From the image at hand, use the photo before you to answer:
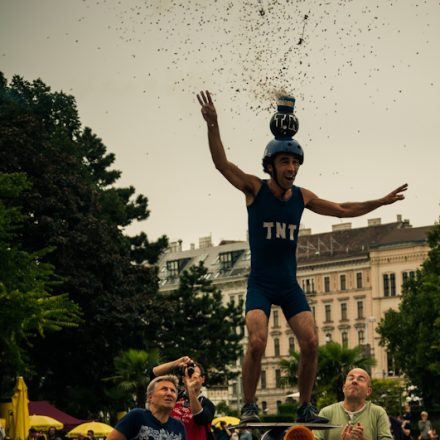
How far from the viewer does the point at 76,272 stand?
54.1 metres

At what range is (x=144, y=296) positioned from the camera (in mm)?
59812

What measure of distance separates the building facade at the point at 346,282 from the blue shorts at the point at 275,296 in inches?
4932

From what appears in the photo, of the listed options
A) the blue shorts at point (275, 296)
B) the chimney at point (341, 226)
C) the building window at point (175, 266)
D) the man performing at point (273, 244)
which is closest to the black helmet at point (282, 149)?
the man performing at point (273, 244)

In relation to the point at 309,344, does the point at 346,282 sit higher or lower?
higher

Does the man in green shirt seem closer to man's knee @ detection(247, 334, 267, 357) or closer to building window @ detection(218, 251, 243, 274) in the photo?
man's knee @ detection(247, 334, 267, 357)

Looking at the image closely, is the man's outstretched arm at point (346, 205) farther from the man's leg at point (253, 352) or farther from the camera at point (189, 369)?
the camera at point (189, 369)

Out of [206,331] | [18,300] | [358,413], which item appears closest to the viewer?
[358,413]

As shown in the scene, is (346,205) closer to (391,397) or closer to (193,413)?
(193,413)

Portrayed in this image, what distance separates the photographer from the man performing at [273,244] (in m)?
11.8

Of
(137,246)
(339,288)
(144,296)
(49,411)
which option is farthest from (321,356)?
(339,288)

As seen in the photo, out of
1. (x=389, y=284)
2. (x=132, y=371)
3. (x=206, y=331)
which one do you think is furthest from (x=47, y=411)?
(x=389, y=284)

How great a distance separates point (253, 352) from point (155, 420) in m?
1.14

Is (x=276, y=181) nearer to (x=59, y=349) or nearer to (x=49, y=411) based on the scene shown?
(x=49, y=411)

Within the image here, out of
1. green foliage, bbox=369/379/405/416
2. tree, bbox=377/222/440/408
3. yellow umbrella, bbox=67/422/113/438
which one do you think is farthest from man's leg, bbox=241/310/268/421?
green foliage, bbox=369/379/405/416
